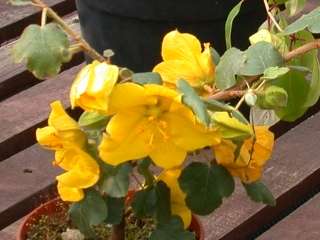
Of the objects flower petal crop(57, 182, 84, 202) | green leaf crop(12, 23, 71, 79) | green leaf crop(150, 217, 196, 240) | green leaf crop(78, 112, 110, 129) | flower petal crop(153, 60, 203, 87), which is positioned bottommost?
green leaf crop(150, 217, 196, 240)

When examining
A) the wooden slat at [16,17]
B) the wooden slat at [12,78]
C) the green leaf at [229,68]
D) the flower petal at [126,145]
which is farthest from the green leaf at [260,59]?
the wooden slat at [16,17]

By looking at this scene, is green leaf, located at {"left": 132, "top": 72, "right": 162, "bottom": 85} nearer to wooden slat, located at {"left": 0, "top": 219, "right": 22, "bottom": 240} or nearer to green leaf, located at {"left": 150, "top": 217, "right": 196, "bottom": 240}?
green leaf, located at {"left": 150, "top": 217, "right": 196, "bottom": 240}

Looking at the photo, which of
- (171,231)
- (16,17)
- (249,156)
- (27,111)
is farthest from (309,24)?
(16,17)

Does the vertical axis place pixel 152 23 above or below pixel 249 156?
below

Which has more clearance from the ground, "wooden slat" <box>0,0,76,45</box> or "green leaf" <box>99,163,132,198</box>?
"green leaf" <box>99,163,132,198</box>

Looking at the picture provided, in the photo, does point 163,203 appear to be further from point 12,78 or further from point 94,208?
point 12,78

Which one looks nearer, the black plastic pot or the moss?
the moss

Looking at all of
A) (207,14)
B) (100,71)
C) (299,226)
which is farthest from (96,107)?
(207,14)

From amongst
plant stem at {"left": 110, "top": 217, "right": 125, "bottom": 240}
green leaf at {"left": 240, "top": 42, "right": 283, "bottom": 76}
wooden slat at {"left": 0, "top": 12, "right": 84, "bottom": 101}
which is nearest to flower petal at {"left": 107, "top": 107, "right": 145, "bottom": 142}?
green leaf at {"left": 240, "top": 42, "right": 283, "bottom": 76}
